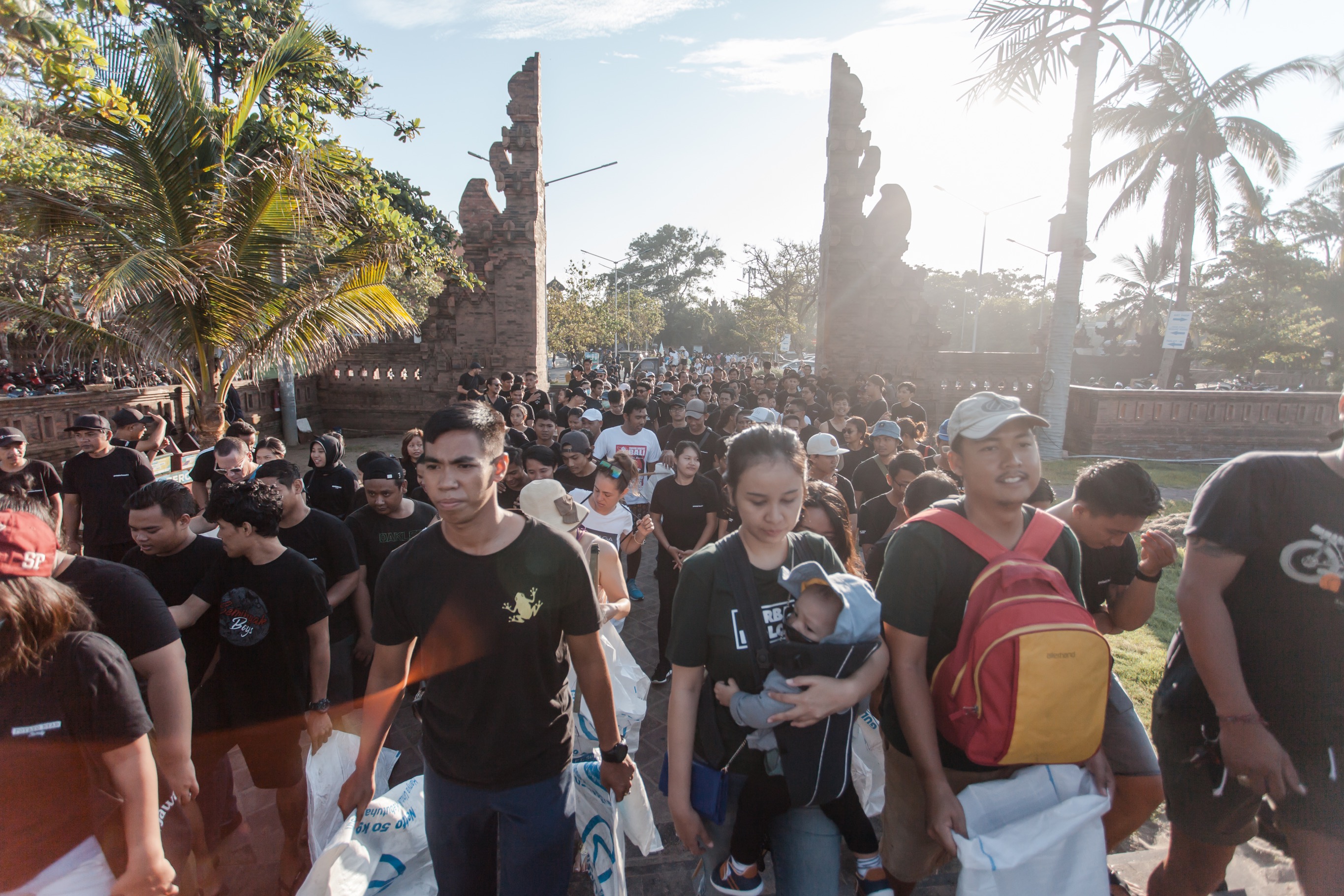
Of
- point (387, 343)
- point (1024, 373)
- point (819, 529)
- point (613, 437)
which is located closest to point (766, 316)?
point (1024, 373)

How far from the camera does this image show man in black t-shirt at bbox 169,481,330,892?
302 cm

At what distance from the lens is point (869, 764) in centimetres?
343

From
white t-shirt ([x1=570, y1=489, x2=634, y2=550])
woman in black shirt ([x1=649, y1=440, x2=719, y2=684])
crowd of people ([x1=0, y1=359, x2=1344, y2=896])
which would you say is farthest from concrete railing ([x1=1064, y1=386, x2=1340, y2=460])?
crowd of people ([x1=0, y1=359, x2=1344, y2=896])

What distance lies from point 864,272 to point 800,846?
19.3m

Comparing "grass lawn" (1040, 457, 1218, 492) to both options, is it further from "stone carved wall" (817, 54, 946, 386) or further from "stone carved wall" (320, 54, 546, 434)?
"stone carved wall" (320, 54, 546, 434)

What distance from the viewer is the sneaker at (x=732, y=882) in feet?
7.32

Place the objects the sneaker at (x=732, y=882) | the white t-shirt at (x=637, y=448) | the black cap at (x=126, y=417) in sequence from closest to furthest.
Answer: the sneaker at (x=732, y=882) → the black cap at (x=126, y=417) → the white t-shirt at (x=637, y=448)

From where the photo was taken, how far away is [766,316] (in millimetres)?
38812

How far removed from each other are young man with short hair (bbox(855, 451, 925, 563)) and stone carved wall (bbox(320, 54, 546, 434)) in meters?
14.2

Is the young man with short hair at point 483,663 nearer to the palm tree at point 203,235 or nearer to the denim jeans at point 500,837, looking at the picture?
the denim jeans at point 500,837

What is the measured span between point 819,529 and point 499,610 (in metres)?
1.99

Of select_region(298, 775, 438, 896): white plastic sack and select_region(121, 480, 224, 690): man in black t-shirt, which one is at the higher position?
select_region(121, 480, 224, 690): man in black t-shirt

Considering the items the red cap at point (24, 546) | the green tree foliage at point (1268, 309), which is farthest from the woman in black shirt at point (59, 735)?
the green tree foliage at point (1268, 309)

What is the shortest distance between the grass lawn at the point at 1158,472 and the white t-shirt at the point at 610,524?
10390 millimetres
